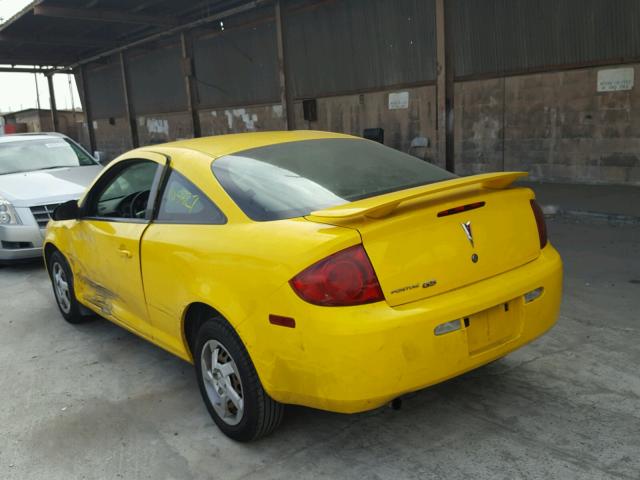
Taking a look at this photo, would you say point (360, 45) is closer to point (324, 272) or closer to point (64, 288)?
point (64, 288)

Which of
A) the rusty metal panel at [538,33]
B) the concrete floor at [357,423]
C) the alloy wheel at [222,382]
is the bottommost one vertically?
the concrete floor at [357,423]

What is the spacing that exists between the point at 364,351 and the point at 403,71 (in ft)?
39.8

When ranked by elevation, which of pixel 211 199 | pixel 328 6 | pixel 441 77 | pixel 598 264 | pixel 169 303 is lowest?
pixel 598 264

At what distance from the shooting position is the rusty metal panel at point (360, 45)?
43.2 ft

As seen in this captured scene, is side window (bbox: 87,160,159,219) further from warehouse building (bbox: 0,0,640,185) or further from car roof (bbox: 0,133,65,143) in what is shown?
warehouse building (bbox: 0,0,640,185)

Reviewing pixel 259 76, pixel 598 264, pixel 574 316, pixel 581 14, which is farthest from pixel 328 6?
pixel 574 316

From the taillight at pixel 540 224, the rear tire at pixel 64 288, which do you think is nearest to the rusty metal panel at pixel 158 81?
the rear tire at pixel 64 288

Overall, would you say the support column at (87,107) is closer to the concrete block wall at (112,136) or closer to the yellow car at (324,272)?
the concrete block wall at (112,136)

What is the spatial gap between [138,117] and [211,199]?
76.2 ft

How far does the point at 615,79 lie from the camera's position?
9.99 m

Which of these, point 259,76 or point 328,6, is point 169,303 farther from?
point 259,76

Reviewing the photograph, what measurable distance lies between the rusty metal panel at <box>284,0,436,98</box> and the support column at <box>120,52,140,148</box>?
35.5 feet

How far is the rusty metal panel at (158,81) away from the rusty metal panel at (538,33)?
A: 40.0ft

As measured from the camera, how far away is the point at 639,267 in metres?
5.84
